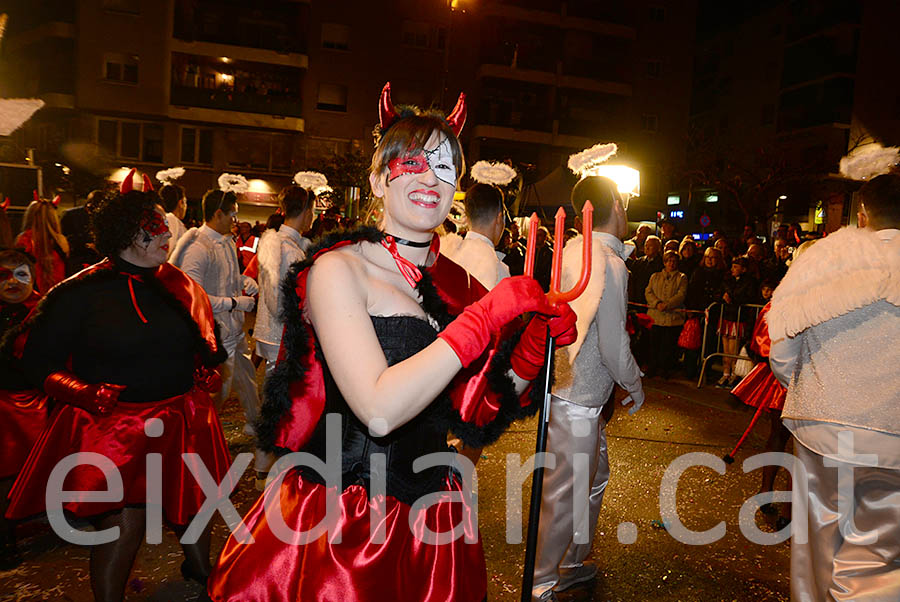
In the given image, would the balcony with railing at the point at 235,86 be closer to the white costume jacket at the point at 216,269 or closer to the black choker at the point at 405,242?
the white costume jacket at the point at 216,269

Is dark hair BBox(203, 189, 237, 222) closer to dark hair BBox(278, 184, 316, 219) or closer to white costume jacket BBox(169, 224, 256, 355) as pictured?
white costume jacket BBox(169, 224, 256, 355)

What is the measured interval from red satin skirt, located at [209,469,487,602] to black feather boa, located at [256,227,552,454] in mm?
214

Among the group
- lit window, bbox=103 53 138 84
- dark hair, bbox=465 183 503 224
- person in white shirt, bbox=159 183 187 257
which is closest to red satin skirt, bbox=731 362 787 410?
dark hair, bbox=465 183 503 224

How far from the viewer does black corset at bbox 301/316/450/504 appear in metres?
→ 1.87

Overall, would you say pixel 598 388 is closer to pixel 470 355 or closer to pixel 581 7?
pixel 470 355

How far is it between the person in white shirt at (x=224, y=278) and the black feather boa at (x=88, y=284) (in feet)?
6.48

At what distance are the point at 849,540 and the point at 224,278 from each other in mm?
4795

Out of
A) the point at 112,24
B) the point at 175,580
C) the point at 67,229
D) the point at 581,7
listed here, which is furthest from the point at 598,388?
the point at 581,7

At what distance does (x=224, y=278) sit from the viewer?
5.56 meters

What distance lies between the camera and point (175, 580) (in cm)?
373

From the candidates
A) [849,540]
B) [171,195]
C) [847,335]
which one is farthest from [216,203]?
[849,540]

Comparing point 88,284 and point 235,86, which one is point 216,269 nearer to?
point 88,284

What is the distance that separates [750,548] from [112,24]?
104 ft

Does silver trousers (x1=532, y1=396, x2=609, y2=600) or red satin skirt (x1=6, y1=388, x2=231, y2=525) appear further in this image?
silver trousers (x1=532, y1=396, x2=609, y2=600)
